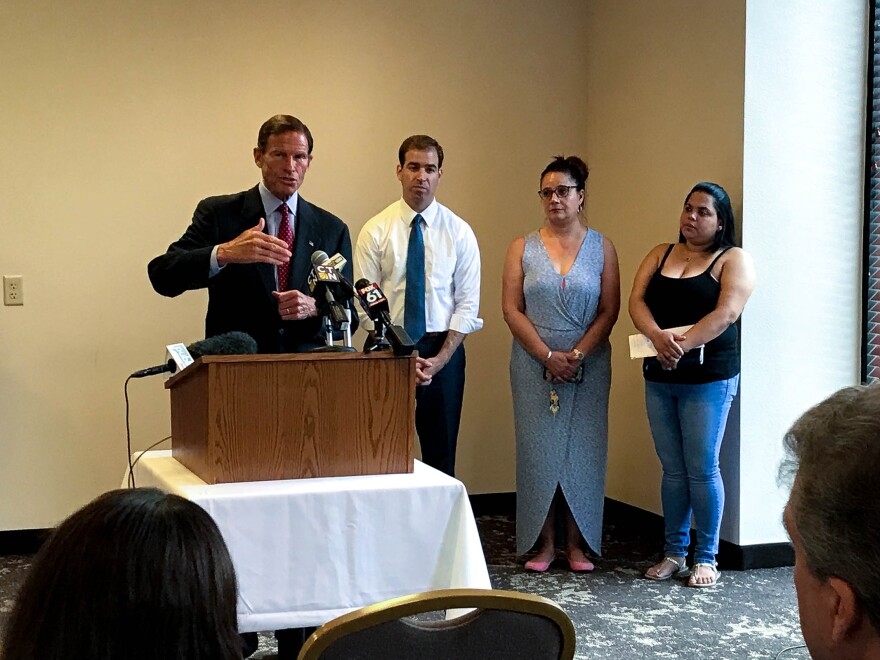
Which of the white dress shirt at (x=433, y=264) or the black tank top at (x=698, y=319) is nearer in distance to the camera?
the black tank top at (x=698, y=319)

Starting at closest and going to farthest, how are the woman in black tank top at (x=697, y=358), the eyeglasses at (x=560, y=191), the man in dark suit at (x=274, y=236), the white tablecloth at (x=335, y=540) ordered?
the white tablecloth at (x=335, y=540) < the man in dark suit at (x=274, y=236) < the woman in black tank top at (x=697, y=358) < the eyeglasses at (x=560, y=191)

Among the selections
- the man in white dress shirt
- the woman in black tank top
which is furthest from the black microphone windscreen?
the woman in black tank top

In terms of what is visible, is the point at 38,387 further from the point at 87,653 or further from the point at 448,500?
the point at 87,653

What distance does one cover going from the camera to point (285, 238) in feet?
10.0

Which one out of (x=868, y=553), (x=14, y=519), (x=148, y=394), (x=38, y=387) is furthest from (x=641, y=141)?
(x=868, y=553)

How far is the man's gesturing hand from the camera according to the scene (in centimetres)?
242

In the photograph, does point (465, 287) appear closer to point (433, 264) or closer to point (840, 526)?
point (433, 264)

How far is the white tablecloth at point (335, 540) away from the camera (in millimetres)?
2172

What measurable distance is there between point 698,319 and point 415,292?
44.3 inches

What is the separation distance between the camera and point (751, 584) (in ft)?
13.0

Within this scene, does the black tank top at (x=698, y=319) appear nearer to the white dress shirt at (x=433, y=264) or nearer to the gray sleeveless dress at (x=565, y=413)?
the gray sleeveless dress at (x=565, y=413)

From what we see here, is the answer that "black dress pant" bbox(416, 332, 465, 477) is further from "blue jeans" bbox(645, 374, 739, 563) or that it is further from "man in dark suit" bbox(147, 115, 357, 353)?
"man in dark suit" bbox(147, 115, 357, 353)

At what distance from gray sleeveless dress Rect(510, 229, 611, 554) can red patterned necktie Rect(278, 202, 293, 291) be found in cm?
146

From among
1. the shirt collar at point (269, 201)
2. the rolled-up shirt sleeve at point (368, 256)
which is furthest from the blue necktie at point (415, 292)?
the shirt collar at point (269, 201)
